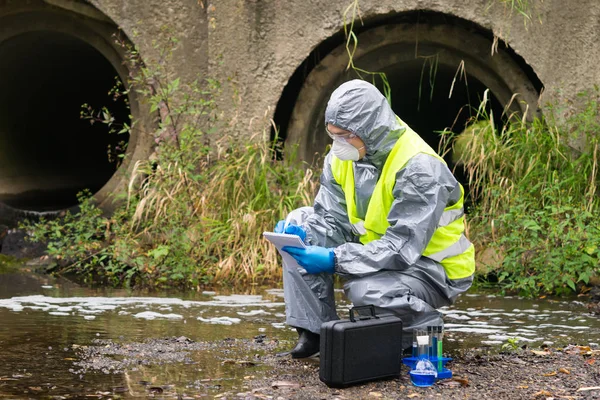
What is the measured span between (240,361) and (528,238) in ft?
10.6

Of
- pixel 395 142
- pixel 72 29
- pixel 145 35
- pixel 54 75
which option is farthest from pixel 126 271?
pixel 54 75

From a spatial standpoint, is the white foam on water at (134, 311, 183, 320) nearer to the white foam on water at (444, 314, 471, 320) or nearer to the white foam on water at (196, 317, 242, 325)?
the white foam on water at (196, 317, 242, 325)

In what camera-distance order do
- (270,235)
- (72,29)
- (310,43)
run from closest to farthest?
(270,235) < (310,43) < (72,29)

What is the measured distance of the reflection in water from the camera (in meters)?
3.54

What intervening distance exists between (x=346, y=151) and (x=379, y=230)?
0.38 metres

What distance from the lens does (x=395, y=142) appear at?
3838 millimetres

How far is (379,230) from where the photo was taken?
3.88 m

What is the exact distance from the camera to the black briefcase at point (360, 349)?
3346mm

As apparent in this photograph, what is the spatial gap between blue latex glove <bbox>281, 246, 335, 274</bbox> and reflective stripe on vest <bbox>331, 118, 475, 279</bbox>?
0.29 metres

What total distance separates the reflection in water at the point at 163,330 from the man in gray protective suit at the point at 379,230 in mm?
482

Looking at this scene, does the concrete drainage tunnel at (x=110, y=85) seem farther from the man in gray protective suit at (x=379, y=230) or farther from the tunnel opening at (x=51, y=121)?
the man in gray protective suit at (x=379, y=230)

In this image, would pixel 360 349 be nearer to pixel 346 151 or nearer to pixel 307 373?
pixel 307 373

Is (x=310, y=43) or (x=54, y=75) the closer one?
(x=310, y=43)

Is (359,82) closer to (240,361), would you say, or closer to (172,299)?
(240,361)
